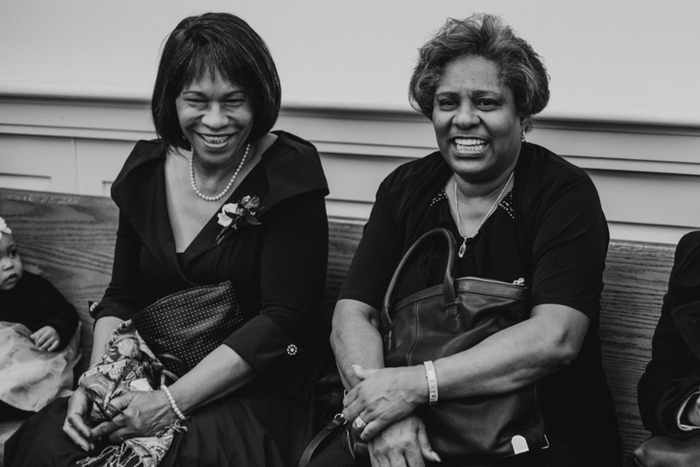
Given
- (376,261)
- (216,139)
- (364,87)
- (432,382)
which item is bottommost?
(432,382)

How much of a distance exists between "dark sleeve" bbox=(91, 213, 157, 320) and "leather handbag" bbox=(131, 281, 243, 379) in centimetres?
31

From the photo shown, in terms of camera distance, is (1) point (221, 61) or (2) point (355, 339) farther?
(1) point (221, 61)

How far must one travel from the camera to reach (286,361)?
8.43ft

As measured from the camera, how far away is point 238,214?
2.62m

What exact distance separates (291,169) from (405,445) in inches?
38.6

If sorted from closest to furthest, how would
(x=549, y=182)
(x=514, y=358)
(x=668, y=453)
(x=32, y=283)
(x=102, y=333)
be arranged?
(x=668, y=453)
(x=514, y=358)
(x=549, y=182)
(x=102, y=333)
(x=32, y=283)

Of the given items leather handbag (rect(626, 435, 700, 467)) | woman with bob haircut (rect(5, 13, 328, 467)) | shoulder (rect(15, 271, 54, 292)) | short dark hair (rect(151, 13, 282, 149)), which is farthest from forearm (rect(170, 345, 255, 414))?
leather handbag (rect(626, 435, 700, 467))

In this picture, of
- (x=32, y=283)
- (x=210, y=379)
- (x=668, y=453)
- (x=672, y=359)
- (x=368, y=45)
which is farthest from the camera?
(x=32, y=283)

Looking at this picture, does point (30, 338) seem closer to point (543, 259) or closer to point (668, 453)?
point (543, 259)

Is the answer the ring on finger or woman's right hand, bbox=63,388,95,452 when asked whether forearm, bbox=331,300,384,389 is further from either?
woman's right hand, bbox=63,388,95,452

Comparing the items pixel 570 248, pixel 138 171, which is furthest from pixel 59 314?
pixel 570 248

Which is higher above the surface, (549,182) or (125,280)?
(549,182)

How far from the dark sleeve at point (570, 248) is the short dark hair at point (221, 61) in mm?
941

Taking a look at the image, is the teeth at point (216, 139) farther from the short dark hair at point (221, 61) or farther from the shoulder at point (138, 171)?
the shoulder at point (138, 171)
